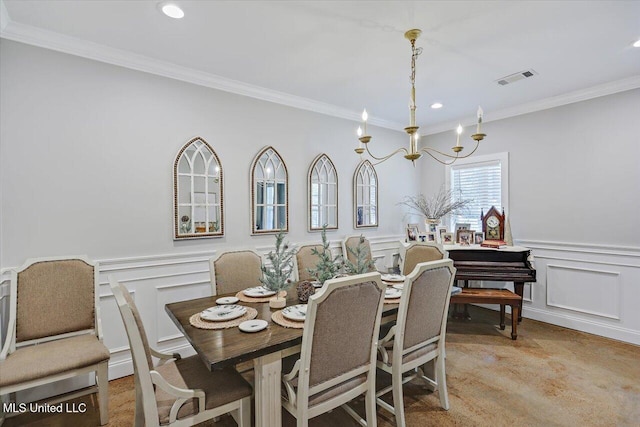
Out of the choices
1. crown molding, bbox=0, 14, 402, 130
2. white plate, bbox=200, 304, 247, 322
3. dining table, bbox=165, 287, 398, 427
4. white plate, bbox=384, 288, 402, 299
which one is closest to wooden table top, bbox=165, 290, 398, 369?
dining table, bbox=165, 287, 398, 427

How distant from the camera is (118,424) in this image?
2.08m

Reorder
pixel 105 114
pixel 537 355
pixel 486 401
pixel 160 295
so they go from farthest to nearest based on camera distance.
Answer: pixel 537 355 < pixel 160 295 < pixel 105 114 < pixel 486 401

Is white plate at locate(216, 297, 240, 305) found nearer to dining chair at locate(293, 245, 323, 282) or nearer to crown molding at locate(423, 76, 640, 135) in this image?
dining chair at locate(293, 245, 323, 282)

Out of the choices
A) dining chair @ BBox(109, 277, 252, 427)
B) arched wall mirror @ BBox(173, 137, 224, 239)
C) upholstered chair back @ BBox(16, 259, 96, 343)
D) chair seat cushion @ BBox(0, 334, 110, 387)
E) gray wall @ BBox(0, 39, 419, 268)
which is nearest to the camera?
dining chair @ BBox(109, 277, 252, 427)

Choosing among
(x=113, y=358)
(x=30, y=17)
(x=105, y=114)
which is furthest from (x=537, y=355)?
(x=30, y=17)

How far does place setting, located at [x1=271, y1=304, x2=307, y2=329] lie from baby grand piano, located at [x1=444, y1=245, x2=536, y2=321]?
2.46 metres

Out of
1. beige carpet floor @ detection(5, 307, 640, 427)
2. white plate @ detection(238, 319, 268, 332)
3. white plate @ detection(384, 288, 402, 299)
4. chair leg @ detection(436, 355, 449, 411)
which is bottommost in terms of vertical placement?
beige carpet floor @ detection(5, 307, 640, 427)

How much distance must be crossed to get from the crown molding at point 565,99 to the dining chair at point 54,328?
4.76 m

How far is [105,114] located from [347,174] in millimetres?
2695

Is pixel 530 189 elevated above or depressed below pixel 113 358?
above

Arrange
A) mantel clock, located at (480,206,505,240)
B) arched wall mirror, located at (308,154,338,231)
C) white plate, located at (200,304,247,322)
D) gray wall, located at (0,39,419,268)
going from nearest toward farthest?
1. white plate, located at (200,304,247,322)
2. gray wall, located at (0,39,419,268)
3. arched wall mirror, located at (308,154,338,231)
4. mantel clock, located at (480,206,505,240)

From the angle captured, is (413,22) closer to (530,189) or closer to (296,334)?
(296,334)

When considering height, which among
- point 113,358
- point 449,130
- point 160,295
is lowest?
point 113,358

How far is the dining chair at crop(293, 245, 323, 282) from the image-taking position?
3105 millimetres
